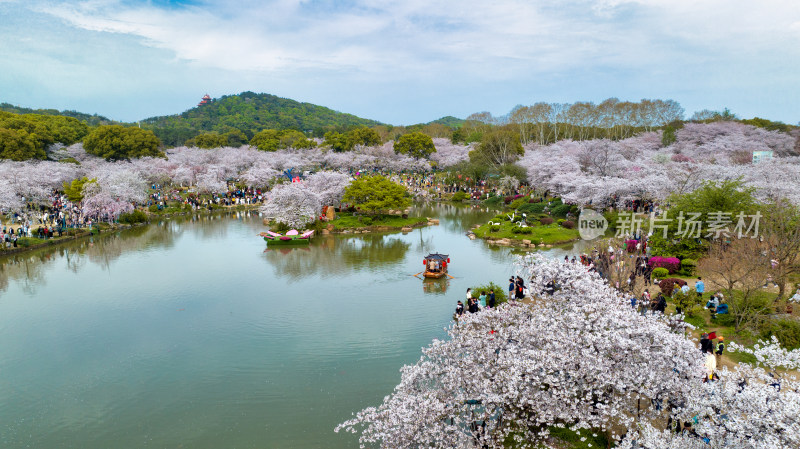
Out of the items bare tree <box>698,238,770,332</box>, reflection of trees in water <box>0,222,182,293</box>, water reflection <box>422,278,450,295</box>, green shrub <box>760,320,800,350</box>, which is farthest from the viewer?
reflection of trees in water <box>0,222,182,293</box>

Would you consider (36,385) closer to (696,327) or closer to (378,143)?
(696,327)

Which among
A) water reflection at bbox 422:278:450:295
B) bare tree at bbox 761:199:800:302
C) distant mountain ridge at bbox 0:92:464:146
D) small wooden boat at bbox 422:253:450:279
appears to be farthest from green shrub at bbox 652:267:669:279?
distant mountain ridge at bbox 0:92:464:146

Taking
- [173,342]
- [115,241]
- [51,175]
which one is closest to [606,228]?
[173,342]

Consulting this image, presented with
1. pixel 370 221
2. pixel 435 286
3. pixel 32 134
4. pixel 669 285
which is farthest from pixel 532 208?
pixel 32 134

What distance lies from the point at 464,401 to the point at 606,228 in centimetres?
2776

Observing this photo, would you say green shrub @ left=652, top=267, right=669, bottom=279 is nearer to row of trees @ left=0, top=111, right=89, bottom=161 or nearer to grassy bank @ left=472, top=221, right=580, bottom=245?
grassy bank @ left=472, top=221, right=580, bottom=245

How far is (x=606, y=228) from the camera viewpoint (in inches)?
1260

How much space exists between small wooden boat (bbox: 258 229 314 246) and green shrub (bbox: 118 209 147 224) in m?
14.2

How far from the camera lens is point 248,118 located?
12362 cm

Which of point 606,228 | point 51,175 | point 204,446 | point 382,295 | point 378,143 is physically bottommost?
point 204,446

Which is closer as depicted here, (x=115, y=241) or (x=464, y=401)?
(x=464, y=401)

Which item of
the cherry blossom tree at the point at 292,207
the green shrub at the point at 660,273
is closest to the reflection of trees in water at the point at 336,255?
the cherry blossom tree at the point at 292,207

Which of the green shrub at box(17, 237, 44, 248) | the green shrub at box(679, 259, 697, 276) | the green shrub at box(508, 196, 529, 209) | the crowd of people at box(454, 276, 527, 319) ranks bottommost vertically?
the crowd of people at box(454, 276, 527, 319)

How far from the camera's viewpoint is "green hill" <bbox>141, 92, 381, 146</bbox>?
106125mm
